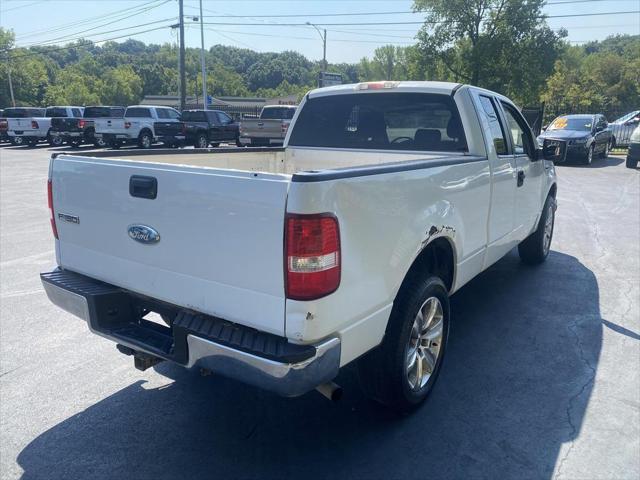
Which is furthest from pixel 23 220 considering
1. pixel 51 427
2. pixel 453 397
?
pixel 453 397

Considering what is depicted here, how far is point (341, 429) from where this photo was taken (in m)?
3.16

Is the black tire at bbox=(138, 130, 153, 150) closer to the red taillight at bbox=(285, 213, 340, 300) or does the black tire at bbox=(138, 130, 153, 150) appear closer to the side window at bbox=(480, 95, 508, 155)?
the side window at bbox=(480, 95, 508, 155)

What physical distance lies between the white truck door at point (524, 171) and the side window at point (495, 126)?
229 mm

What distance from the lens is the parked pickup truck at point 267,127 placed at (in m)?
20.7

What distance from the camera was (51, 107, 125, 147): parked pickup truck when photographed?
950 inches

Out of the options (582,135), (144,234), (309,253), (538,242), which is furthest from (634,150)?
(144,234)

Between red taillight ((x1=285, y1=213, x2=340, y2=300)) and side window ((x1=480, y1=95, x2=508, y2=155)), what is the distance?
8.81ft

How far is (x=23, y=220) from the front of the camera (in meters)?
8.75

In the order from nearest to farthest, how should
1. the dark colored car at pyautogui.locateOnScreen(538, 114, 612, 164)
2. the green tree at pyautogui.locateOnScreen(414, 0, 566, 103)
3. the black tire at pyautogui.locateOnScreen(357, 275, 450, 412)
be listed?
the black tire at pyautogui.locateOnScreen(357, 275, 450, 412) < the dark colored car at pyautogui.locateOnScreen(538, 114, 612, 164) < the green tree at pyautogui.locateOnScreen(414, 0, 566, 103)

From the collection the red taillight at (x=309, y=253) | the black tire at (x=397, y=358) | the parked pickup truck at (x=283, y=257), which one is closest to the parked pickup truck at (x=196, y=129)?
the parked pickup truck at (x=283, y=257)

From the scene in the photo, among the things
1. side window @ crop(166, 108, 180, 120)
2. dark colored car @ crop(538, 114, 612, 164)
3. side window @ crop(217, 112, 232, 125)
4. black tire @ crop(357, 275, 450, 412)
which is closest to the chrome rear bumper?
black tire @ crop(357, 275, 450, 412)

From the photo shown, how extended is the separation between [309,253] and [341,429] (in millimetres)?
1408

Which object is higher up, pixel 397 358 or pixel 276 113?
pixel 276 113

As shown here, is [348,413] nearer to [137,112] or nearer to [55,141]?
[137,112]
